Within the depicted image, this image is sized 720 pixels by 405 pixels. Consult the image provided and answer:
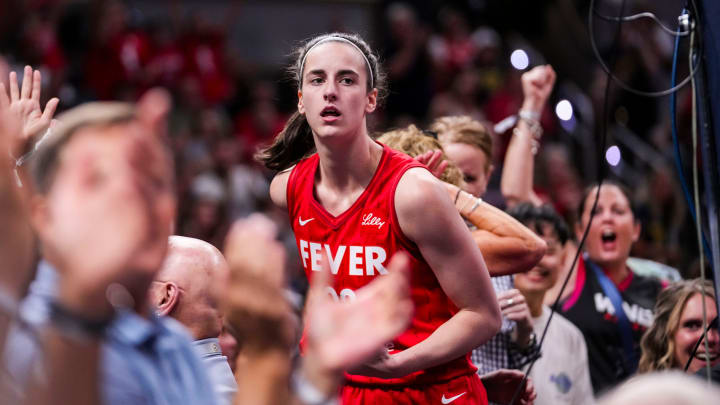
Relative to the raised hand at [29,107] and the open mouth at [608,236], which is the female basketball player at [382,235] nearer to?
the raised hand at [29,107]

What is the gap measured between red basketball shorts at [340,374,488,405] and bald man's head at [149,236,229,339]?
57 cm

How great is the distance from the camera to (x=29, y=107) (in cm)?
323

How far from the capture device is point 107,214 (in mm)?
1411

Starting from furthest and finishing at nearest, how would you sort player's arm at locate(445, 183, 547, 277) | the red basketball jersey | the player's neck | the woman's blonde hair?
the woman's blonde hair
player's arm at locate(445, 183, 547, 277)
the player's neck
the red basketball jersey

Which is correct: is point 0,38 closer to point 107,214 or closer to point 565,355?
point 565,355

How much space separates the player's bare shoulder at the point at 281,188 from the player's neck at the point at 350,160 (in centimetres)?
30

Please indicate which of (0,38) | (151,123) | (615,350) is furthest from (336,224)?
(0,38)

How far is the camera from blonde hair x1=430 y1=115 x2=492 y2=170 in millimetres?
4352

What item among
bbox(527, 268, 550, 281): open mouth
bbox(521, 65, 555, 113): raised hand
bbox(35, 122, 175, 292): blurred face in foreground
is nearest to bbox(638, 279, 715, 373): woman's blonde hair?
bbox(527, 268, 550, 281): open mouth

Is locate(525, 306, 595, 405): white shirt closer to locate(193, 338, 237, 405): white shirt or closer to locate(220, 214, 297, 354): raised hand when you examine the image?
locate(193, 338, 237, 405): white shirt

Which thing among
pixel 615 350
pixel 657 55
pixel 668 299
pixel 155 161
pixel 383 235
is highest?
pixel 657 55

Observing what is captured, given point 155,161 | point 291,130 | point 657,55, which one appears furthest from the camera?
point 657,55

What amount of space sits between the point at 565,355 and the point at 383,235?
68.8 inches

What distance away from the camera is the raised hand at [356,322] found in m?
1.65
